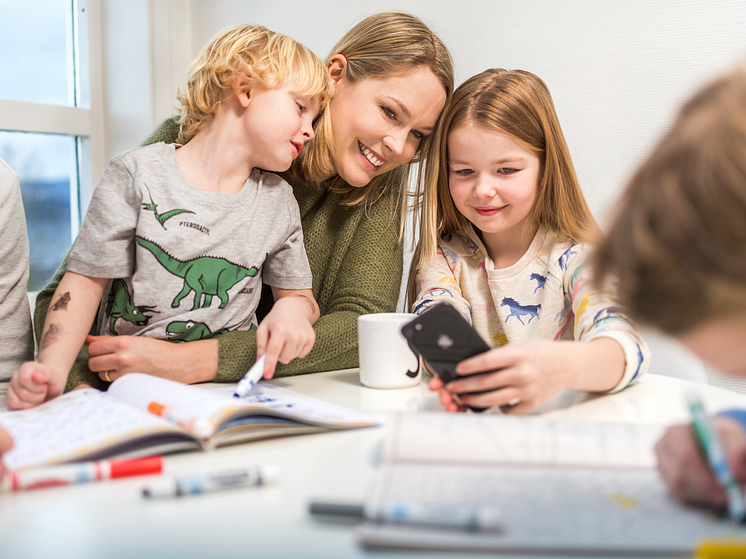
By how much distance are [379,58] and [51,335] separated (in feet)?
2.16

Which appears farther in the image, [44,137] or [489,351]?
[44,137]

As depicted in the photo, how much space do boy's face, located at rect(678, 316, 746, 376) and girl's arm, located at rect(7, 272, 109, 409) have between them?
2.05 feet

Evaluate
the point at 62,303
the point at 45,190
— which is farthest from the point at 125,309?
the point at 45,190

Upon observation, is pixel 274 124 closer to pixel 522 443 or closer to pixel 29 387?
pixel 29 387

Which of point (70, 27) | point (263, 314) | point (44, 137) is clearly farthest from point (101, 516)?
point (70, 27)

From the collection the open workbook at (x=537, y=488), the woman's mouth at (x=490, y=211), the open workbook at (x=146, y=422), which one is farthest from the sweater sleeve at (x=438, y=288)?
the open workbook at (x=537, y=488)

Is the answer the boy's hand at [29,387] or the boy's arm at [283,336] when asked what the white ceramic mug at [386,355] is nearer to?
the boy's arm at [283,336]

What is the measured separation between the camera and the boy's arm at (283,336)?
2.52ft

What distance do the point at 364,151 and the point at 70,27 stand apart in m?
Answer: 1.09

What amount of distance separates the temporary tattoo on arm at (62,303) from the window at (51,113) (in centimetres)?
83

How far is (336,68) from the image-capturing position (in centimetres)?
107

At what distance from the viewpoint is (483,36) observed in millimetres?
1467

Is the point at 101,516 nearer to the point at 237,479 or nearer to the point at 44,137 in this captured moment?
the point at 237,479

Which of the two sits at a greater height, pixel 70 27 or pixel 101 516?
pixel 70 27
